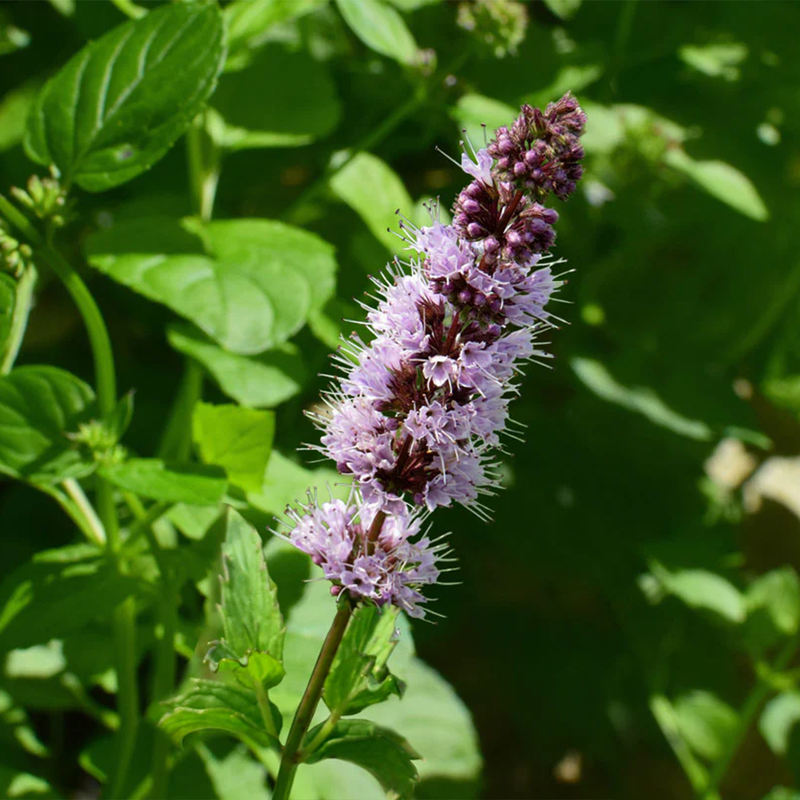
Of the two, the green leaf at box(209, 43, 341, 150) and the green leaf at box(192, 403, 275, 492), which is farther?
the green leaf at box(209, 43, 341, 150)

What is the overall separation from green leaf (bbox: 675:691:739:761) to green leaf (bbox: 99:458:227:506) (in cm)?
136

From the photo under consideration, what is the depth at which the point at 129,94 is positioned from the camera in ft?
3.99

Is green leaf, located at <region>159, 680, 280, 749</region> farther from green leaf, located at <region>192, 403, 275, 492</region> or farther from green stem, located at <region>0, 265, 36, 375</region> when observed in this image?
green stem, located at <region>0, 265, 36, 375</region>

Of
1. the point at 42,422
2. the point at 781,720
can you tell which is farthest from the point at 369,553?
the point at 781,720

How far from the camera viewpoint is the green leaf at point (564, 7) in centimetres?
198

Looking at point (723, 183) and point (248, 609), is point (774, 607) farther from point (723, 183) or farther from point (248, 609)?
point (248, 609)

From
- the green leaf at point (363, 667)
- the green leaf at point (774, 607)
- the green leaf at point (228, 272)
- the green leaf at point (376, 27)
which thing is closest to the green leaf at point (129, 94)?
the green leaf at point (228, 272)

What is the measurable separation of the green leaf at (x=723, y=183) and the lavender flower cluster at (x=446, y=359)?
4.12 feet

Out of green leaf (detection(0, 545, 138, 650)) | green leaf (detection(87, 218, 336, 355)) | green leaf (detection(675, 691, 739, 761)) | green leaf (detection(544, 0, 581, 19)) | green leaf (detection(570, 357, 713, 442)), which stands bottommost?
green leaf (detection(675, 691, 739, 761))

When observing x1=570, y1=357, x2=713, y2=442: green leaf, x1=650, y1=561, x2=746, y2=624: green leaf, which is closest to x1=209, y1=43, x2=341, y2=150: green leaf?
x1=570, y1=357, x2=713, y2=442: green leaf

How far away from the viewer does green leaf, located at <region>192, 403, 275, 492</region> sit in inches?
46.0

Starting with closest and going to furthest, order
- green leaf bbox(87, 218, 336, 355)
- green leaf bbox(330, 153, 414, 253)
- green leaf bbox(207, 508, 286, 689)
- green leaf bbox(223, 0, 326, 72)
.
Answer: green leaf bbox(207, 508, 286, 689)
green leaf bbox(87, 218, 336, 355)
green leaf bbox(223, 0, 326, 72)
green leaf bbox(330, 153, 414, 253)

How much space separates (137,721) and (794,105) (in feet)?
6.70

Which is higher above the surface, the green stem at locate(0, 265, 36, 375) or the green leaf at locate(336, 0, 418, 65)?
the green leaf at locate(336, 0, 418, 65)
